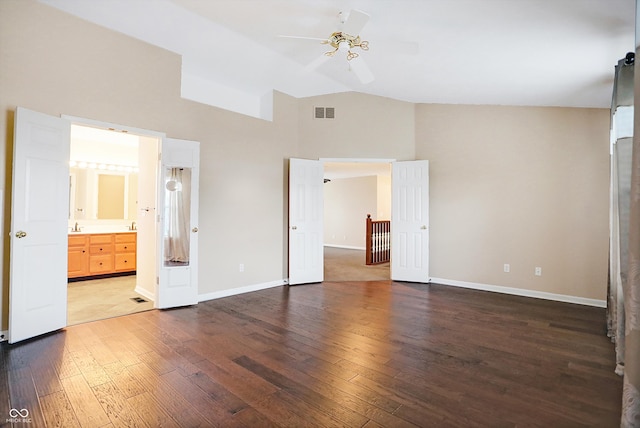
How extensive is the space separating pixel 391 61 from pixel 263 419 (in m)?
3.99

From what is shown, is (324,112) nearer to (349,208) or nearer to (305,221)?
(305,221)

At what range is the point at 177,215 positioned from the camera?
4039mm

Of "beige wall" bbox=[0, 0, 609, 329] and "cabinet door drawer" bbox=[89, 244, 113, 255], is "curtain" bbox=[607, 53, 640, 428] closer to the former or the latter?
"beige wall" bbox=[0, 0, 609, 329]

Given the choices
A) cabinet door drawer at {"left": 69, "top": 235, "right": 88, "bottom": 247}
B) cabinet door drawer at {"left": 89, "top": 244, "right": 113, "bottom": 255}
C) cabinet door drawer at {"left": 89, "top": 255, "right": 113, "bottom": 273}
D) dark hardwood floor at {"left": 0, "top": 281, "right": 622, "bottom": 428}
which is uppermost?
cabinet door drawer at {"left": 69, "top": 235, "right": 88, "bottom": 247}

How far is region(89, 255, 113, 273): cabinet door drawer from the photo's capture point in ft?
18.3

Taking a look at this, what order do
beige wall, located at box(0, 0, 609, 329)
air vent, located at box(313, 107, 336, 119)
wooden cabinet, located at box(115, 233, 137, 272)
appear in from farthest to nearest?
wooden cabinet, located at box(115, 233, 137, 272) → air vent, located at box(313, 107, 336, 119) → beige wall, located at box(0, 0, 609, 329)

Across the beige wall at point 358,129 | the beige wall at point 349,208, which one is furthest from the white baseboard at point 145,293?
the beige wall at point 349,208

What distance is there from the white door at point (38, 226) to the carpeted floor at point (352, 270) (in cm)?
388

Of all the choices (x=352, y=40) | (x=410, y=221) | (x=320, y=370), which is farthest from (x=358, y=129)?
(x=320, y=370)

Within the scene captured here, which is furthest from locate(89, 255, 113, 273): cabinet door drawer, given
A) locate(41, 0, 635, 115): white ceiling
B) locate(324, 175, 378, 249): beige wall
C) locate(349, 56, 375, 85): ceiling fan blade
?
locate(324, 175, 378, 249): beige wall

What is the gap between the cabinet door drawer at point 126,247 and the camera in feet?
19.2

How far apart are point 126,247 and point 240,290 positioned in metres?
2.84

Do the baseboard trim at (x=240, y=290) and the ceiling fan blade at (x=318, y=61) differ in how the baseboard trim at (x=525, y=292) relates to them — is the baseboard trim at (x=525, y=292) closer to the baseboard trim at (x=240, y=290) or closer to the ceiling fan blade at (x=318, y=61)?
the baseboard trim at (x=240, y=290)

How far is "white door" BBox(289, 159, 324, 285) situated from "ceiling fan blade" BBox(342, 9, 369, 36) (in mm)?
2568
